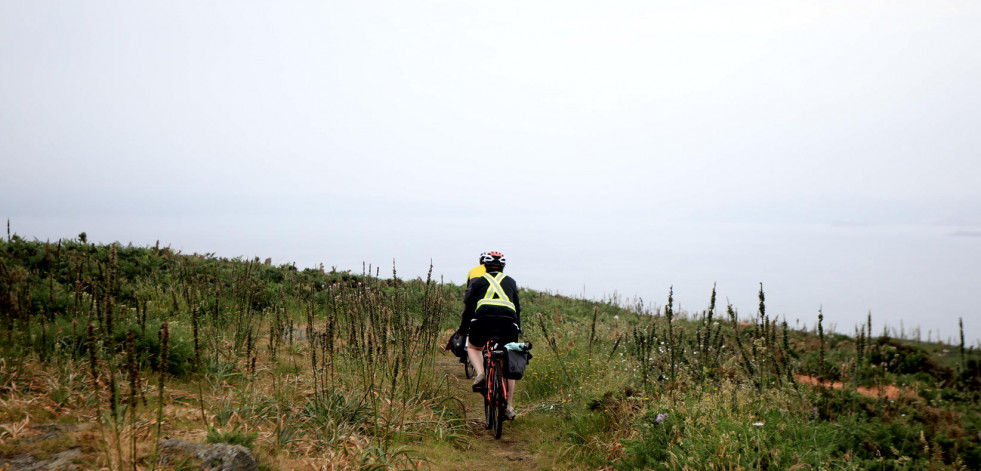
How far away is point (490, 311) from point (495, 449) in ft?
5.71

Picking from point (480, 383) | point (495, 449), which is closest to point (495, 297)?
point (480, 383)

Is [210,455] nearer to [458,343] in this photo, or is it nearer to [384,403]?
[384,403]

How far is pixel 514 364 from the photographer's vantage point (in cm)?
709

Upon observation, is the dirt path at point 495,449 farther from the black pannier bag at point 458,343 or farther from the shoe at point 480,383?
the black pannier bag at point 458,343

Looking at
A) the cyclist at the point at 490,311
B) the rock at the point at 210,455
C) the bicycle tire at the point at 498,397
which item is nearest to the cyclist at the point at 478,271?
the cyclist at the point at 490,311

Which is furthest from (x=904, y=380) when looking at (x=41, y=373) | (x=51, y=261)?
(x=51, y=261)

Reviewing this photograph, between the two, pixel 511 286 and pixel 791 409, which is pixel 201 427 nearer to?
pixel 511 286

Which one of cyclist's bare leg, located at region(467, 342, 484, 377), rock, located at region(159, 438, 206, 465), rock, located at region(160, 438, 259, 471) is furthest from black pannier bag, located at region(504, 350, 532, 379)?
rock, located at region(159, 438, 206, 465)

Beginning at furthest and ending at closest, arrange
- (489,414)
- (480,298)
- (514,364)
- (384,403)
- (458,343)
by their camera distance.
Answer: (458,343) < (480,298) < (489,414) < (514,364) < (384,403)

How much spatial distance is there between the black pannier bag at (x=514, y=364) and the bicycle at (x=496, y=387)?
0.09 m

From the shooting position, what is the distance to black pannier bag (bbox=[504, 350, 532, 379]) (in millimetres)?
7059

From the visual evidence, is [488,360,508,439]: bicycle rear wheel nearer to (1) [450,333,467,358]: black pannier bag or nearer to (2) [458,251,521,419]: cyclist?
(2) [458,251,521,419]: cyclist

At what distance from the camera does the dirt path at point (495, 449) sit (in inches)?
238

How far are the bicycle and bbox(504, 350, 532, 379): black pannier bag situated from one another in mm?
85
